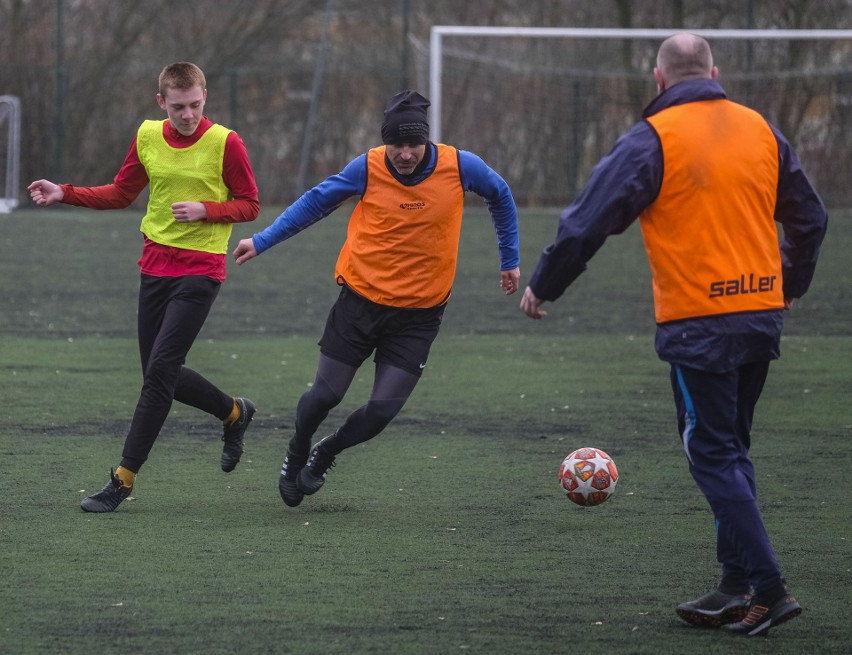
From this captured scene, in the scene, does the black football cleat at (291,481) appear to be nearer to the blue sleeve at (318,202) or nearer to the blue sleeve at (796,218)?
the blue sleeve at (318,202)

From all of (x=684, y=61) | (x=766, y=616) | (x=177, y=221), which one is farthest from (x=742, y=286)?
(x=177, y=221)

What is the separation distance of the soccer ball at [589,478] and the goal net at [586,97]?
17.4m

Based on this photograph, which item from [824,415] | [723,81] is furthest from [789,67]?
[824,415]

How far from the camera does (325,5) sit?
28406 millimetres

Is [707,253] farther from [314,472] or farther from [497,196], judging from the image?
[314,472]

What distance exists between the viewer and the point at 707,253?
461cm

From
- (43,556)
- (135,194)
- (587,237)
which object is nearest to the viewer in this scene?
(587,237)

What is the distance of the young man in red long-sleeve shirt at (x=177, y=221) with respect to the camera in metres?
6.46

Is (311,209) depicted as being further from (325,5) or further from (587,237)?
(325,5)

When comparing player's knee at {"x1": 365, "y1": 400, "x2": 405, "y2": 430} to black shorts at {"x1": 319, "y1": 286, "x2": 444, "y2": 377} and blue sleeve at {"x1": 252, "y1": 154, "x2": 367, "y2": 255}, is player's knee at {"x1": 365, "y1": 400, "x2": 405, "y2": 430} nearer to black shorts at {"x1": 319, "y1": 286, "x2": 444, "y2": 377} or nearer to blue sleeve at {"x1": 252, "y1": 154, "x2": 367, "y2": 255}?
black shorts at {"x1": 319, "y1": 286, "x2": 444, "y2": 377}

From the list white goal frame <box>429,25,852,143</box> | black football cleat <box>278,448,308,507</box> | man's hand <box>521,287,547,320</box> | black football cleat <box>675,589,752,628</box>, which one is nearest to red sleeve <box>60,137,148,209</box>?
black football cleat <box>278,448,308,507</box>

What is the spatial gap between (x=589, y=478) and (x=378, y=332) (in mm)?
1083

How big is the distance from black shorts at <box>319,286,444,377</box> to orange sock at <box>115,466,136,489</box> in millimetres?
960

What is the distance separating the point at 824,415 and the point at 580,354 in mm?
2893
